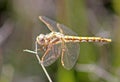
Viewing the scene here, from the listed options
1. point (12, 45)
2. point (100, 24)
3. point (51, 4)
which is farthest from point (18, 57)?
point (100, 24)

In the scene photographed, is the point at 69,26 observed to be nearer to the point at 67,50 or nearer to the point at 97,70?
the point at 97,70

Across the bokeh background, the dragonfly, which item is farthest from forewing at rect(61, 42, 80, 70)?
the bokeh background

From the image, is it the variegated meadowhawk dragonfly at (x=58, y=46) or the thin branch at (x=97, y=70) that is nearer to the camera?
the variegated meadowhawk dragonfly at (x=58, y=46)

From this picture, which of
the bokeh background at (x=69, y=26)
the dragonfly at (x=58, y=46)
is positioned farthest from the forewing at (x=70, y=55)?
the bokeh background at (x=69, y=26)

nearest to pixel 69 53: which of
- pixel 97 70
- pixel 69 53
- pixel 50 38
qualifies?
pixel 69 53

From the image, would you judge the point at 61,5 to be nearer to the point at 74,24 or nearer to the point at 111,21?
the point at 74,24

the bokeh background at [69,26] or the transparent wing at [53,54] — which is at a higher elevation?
the transparent wing at [53,54]

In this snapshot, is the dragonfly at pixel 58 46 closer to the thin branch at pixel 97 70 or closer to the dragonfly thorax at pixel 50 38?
the dragonfly thorax at pixel 50 38

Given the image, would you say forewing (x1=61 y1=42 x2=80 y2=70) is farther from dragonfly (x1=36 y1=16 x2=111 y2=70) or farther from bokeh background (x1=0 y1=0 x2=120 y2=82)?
bokeh background (x1=0 y1=0 x2=120 y2=82)

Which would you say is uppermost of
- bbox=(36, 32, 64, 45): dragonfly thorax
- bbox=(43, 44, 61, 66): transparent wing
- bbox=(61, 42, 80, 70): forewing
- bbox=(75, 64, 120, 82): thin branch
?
bbox=(36, 32, 64, 45): dragonfly thorax

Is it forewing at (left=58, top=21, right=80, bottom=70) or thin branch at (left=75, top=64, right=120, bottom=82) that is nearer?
forewing at (left=58, top=21, right=80, bottom=70)
